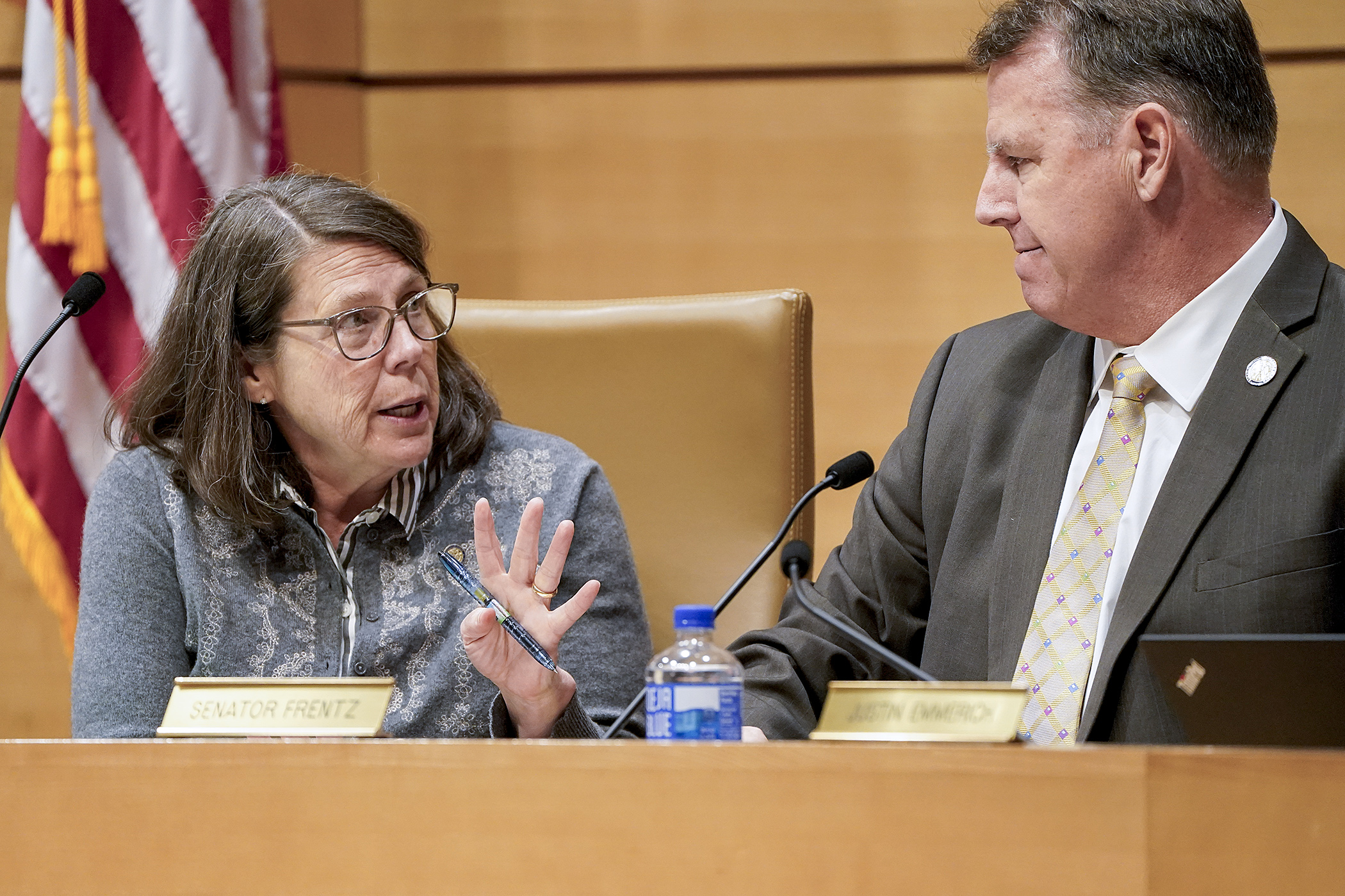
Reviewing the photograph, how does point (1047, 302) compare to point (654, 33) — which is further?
point (654, 33)

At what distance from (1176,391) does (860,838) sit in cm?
84

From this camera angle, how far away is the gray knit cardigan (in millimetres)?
1609

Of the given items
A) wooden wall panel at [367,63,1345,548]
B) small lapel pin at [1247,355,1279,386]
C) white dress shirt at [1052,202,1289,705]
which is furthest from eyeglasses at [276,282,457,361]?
wooden wall panel at [367,63,1345,548]

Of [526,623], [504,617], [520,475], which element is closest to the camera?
[504,617]

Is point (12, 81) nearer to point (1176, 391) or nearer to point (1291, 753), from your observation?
point (1176, 391)

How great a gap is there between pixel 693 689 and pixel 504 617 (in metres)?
0.33

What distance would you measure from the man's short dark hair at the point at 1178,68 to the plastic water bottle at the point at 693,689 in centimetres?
77

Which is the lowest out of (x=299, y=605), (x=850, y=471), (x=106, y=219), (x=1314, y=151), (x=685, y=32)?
(x=299, y=605)

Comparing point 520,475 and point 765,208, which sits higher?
point 765,208

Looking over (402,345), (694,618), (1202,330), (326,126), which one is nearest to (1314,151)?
(1202,330)

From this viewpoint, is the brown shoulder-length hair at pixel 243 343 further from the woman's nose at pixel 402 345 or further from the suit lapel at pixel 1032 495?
the suit lapel at pixel 1032 495

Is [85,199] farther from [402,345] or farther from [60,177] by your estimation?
[402,345]

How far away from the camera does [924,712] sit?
87cm

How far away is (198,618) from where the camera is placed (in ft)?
5.33
